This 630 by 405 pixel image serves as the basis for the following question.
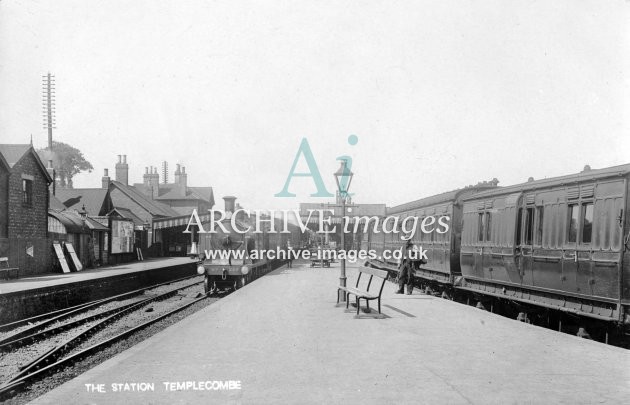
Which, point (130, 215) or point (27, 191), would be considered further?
point (130, 215)

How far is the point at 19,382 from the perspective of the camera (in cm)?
727

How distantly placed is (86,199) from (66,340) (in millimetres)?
28941

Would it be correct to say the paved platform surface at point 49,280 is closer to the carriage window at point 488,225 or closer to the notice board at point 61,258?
the notice board at point 61,258

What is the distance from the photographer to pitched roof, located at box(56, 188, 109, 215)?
36812 mm

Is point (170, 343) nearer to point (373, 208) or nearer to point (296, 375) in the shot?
point (296, 375)

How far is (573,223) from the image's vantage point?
30.5 ft

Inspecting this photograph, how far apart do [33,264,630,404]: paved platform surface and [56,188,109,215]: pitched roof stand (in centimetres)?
2883

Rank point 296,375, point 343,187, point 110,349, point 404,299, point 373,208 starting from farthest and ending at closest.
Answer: point 373,208 < point 404,299 < point 343,187 < point 110,349 < point 296,375

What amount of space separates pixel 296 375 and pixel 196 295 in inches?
562

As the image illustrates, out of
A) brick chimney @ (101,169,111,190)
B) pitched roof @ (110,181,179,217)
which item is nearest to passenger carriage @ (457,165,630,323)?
brick chimney @ (101,169,111,190)

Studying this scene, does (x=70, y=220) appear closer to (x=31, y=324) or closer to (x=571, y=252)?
(x=31, y=324)

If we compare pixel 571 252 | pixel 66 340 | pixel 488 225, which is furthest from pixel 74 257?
pixel 571 252

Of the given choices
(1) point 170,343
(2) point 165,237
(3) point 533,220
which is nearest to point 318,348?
(1) point 170,343

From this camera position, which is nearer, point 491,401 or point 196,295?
point 491,401
